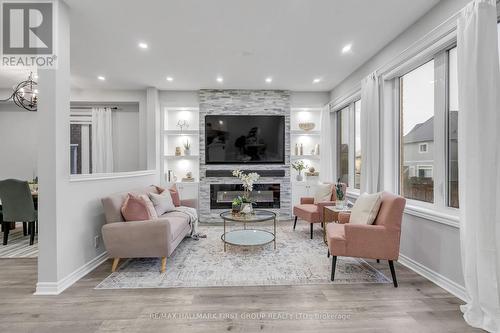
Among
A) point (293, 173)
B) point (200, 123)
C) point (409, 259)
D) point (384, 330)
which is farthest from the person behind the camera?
point (293, 173)

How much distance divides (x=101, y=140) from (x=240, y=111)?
334cm

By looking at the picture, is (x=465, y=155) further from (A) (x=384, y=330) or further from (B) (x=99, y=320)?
(B) (x=99, y=320)

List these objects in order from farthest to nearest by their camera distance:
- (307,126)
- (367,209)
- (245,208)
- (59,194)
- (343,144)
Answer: (307,126), (343,144), (245,208), (367,209), (59,194)

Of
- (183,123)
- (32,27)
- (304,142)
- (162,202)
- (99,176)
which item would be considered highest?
(32,27)

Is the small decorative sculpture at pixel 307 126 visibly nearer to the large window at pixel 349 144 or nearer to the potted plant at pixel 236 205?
the large window at pixel 349 144

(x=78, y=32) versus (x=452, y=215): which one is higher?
(x=78, y=32)

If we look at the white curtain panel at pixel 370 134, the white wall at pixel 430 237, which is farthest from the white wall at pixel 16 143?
the white wall at pixel 430 237

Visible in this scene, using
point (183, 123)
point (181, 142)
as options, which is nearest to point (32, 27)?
point (183, 123)

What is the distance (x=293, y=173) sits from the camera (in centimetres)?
612

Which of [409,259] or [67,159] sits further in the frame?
[409,259]

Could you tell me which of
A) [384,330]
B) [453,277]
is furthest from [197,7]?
[453,277]

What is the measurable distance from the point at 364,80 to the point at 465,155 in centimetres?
222

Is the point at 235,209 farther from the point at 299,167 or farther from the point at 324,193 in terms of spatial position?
the point at 299,167

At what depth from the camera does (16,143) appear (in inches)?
227
